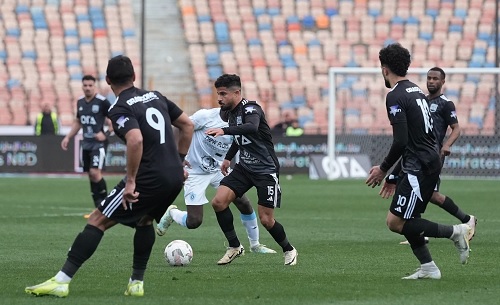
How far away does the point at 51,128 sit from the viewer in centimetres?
3294

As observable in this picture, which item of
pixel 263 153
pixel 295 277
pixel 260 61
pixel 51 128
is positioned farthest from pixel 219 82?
pixel 260 61

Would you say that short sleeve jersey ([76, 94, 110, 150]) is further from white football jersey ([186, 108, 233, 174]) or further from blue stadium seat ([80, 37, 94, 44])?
blue stadium seat ([80, 37, 94, 44])

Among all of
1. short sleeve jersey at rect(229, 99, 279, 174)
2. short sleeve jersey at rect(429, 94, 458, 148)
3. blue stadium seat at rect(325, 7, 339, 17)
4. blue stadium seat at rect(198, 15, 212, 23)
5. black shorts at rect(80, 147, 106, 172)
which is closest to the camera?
short sleeve jersey at rect(229, 99, 279, 174)

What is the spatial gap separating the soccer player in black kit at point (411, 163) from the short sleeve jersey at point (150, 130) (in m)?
2.01

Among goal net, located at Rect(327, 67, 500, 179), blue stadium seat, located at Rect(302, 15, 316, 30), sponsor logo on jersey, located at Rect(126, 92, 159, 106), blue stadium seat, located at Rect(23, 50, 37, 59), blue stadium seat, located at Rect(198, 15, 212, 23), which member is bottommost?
goal net, located at Rect(327, 67, 500, 179)

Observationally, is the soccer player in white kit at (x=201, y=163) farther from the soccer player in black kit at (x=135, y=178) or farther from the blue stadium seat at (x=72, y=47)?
the blue stadium seat at (x=72, y=47)

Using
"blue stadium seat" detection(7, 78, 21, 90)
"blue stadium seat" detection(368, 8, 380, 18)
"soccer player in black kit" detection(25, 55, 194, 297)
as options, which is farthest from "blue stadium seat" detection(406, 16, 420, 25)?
"soccer player in black kit" detection(25, 55, 194, 297)

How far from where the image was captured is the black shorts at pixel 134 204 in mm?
9055

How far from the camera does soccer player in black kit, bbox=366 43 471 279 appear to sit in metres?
10.1

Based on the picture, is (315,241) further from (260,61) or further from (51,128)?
(260,61)

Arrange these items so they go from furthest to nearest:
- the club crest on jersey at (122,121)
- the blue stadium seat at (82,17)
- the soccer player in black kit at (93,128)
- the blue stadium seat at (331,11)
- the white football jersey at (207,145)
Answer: the blue stadium seat at (331,11) → the blue stadium seat at (82,17) → the soccer player in black kit at (93,128) → the white football jersey at (207,145) → the club crest on jersey at (122,121)

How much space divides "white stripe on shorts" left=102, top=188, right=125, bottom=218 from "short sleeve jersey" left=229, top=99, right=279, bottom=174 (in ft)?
9.93

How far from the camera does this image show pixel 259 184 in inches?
468

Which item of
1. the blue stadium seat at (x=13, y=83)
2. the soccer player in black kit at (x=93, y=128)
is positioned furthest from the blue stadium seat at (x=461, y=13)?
the soccer player in black kit at (x=93, y=128)
